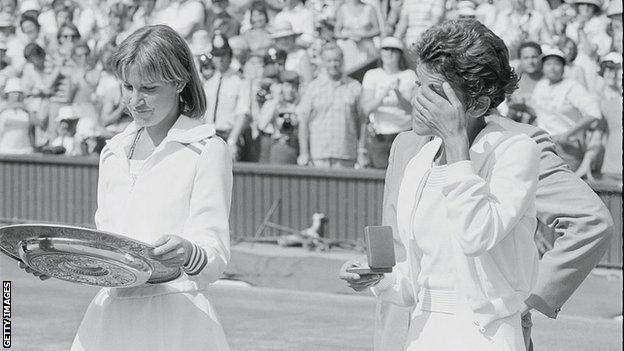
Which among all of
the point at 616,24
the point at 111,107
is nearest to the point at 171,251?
the point at 616,24

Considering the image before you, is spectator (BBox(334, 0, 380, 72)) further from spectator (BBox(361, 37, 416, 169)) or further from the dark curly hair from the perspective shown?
the dark curly hair

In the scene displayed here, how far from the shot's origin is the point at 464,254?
3545 mm

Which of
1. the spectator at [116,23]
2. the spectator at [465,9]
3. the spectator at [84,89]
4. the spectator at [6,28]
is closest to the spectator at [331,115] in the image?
the spectator at [465,9]

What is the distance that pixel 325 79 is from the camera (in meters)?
14.0

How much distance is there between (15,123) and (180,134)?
1328cm

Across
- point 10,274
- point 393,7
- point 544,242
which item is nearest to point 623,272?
point 544,242

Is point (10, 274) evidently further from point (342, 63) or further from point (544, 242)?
point (544, 242)

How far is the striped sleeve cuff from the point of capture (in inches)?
154

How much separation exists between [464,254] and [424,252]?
17cm

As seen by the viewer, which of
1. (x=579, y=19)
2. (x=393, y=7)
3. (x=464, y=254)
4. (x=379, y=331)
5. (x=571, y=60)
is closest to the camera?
(x=464, y=254)

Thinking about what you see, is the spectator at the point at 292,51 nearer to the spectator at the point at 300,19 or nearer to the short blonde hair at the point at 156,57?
the spectator at the point at 300,19

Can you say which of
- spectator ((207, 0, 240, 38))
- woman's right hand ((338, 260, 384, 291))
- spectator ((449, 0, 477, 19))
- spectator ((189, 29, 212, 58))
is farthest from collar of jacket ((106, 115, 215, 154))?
spectator ((189, 29, 212, 58))

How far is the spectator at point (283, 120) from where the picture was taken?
14367 millimetres

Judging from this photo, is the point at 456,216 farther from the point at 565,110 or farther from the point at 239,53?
the point at 239,53
